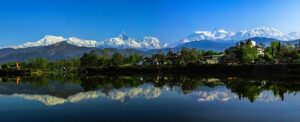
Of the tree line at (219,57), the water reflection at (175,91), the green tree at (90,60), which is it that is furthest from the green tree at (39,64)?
the water reflection at (175,91)

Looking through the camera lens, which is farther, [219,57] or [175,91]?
[219,57]

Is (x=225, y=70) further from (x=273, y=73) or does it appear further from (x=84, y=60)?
(x=84, y=60)

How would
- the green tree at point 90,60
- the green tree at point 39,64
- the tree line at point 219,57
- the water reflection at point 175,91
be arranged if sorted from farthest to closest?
the green tree at point 39,64
the green tree at point 90,60
the tree line at point 219,57
the water reflection at point 175,91

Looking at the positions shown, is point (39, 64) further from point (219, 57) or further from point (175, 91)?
point (175, 91)

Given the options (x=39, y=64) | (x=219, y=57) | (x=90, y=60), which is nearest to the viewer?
(x=90, y=60)

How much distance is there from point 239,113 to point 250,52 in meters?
91.6

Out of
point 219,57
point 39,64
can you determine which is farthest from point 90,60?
point 219,57

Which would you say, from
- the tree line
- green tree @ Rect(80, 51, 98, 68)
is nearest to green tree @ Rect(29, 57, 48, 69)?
the tree line

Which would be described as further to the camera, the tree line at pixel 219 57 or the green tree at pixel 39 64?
the green tree at pixel 39 64

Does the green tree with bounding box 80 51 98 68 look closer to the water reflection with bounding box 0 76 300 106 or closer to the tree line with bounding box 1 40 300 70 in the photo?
the tree line with bounding box 1 40 300 70

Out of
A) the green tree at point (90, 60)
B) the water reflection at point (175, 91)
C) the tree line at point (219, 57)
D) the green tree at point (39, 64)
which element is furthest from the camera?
the green tree at point (39, 64)

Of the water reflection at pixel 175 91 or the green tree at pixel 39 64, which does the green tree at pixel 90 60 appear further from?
the water reflection at pixel 175 91

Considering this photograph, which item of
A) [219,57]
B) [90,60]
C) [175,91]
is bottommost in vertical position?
[175,91]

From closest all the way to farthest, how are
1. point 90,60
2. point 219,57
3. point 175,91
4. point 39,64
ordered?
1. point 175,91
2. point 90,60
3. point 219,57
4. point 39,64
